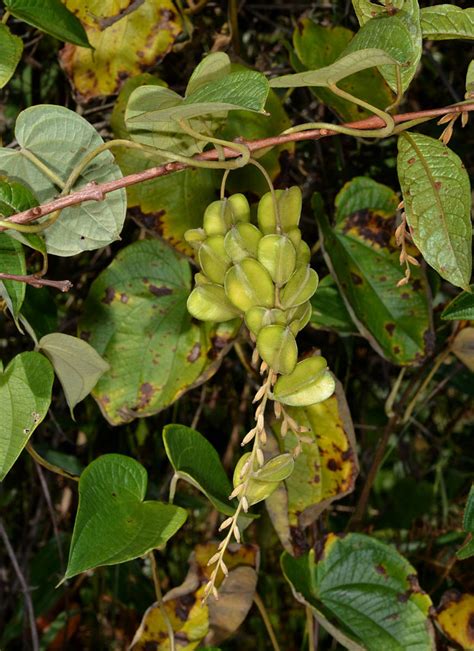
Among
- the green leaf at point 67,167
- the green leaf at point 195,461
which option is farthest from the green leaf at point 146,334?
the green leaf at point 67,167

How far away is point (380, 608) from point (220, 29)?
0.68 meters

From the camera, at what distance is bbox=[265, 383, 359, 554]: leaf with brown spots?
0.77m

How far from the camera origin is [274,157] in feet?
2.47

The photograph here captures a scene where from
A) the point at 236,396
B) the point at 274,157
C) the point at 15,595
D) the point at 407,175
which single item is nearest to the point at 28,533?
the point at 15,595

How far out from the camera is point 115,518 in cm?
61

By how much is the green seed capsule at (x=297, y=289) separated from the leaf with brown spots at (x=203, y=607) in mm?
375

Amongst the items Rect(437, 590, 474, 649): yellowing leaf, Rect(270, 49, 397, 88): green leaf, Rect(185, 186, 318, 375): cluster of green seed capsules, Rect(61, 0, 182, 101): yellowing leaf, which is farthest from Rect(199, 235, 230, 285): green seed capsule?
Rect(437, 590, 474, 649): yellowing leaf

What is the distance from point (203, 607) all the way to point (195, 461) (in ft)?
0.59

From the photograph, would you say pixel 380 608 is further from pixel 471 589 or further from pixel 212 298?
pixel 212 298

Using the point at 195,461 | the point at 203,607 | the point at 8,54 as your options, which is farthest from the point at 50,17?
the point at 203,607

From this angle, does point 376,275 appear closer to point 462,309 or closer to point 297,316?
point 462,309

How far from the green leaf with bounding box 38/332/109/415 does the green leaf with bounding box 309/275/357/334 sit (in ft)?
0.78

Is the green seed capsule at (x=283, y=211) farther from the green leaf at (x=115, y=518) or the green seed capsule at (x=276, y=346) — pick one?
the green leaf at (x=115, y=518)

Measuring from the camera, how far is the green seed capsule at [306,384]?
505mm
